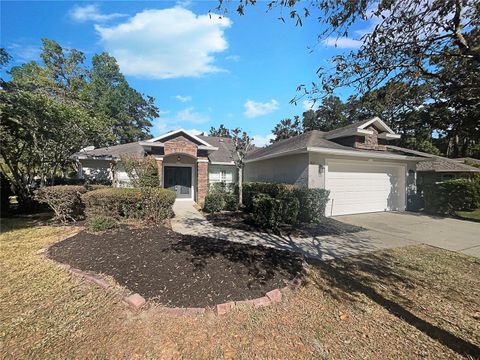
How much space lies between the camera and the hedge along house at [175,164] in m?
15.0

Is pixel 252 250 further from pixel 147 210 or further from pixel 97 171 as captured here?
pixel 97 171

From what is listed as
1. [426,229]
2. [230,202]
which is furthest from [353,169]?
[230,202]

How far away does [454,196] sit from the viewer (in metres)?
12.3

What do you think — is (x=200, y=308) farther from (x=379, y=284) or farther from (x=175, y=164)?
(x=175, y=164)

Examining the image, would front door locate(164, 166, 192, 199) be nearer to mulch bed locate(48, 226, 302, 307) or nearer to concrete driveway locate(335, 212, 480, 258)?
mulch bed locate(48, 226, 302, 307)

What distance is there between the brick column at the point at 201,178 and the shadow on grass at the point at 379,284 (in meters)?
11.1

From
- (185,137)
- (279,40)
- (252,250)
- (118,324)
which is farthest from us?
(185,137)

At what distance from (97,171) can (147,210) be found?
899 cm

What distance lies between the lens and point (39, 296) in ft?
12.7

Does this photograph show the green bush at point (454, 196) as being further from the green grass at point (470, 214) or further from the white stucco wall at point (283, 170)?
the white stucco wall at point (283, 170)

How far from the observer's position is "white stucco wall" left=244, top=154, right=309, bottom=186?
1138cm

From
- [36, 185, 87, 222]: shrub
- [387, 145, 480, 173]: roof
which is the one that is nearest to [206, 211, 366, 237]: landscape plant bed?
[36, 185, 87, 222]: shrub

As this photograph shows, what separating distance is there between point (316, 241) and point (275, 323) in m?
4.33

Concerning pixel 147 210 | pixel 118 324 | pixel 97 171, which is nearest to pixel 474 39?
pixel 118 324
